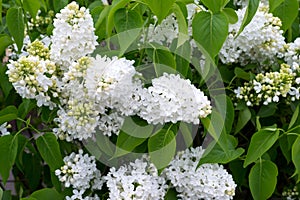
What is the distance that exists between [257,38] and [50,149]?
2.14 feet

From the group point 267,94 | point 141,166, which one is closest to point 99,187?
point 141,166

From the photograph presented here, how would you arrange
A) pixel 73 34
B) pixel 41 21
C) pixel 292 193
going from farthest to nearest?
pixel 41 21
pixel 292 193
pixel 73 34

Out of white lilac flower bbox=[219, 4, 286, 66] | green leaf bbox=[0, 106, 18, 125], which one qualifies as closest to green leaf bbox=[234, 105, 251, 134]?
white lilac flower bbox=[219, 4, 286, 66]

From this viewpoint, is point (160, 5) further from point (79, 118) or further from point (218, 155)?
point (218, 155)

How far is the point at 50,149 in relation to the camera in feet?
4.40

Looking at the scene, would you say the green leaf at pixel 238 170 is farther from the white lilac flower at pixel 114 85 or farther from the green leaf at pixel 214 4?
the green leaf at pixel 214 4

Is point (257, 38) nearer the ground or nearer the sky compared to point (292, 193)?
nearer the sky

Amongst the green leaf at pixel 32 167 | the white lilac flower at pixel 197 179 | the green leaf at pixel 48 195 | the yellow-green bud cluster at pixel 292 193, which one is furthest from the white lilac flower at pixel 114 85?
the yellow-green bud cluster at pixel 292 193

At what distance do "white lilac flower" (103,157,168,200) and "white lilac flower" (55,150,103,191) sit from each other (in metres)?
0.05

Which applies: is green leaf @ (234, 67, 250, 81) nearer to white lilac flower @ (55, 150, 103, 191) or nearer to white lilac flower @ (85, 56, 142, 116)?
white lilac flower @ (85, 56, 142, 116)

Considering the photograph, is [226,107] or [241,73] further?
[241,73]

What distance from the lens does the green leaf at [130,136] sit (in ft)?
4.13

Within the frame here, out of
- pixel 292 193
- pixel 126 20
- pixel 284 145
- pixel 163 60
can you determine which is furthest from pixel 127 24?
pixel 292 193

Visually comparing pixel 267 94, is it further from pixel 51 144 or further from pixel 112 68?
pixel 51 144
